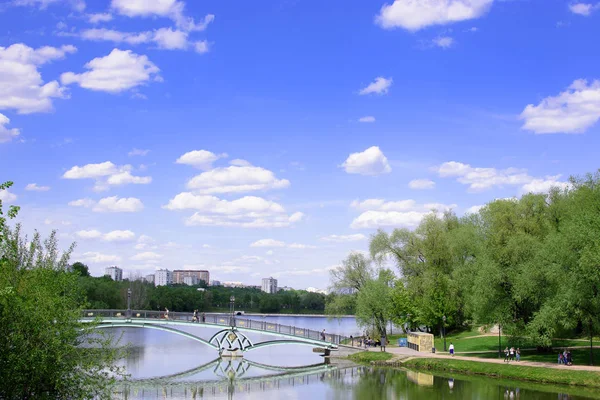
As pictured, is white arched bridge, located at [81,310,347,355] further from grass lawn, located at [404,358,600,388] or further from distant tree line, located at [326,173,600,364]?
grass lawn, located at [404,358,600,388]

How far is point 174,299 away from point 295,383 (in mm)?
92845

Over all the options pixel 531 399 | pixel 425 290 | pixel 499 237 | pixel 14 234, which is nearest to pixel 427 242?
pixel 425 290

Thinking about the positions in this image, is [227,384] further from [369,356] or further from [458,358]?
[458,358]

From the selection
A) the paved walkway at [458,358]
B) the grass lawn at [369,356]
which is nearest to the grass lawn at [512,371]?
the paved walkway at [458,358]

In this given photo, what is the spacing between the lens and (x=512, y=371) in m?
38.3

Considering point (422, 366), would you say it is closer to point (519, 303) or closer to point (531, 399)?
point (519, 303)

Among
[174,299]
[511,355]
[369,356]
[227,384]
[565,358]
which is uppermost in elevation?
[174,299]

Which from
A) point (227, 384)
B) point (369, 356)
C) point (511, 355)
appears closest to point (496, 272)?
point (511, 355)

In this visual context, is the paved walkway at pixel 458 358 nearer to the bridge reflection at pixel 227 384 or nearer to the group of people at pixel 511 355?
the group of people at pixel 511 355

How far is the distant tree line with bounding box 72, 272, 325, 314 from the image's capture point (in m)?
99.6

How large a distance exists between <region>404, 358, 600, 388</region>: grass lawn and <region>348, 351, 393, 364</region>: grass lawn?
7.64ft

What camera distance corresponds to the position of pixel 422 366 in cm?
4444

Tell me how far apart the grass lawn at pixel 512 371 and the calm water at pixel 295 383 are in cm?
101

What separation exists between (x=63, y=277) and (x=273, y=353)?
4748 cm
